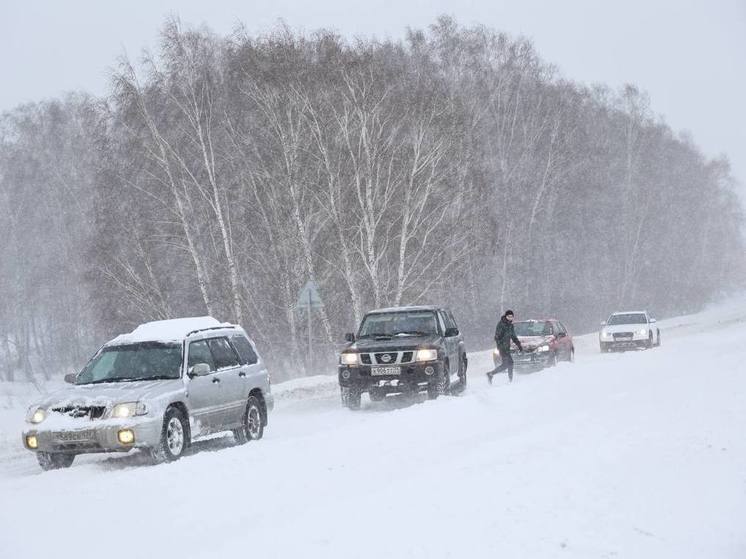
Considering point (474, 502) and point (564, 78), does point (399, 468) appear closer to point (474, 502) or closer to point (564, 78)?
point (474, 502)

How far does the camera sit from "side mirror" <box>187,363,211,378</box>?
39.5 feet

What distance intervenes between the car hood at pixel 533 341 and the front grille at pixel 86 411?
→ 53.0 feet

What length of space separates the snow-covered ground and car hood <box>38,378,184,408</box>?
0.81 m

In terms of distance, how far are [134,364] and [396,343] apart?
6.00 meters

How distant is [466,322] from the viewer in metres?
44.2

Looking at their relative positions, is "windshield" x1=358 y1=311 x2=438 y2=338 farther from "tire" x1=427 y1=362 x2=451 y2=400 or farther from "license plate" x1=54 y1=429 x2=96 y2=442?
"license plate" x1=54 y1=429 x2=96 y2=442

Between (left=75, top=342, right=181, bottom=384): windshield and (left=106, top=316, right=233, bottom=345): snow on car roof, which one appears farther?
(left=106, top=316, right=233, bottom=345): snow on car roof

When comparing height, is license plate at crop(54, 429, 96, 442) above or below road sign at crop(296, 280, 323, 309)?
below

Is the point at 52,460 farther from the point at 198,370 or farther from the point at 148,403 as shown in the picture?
the point at 198,370

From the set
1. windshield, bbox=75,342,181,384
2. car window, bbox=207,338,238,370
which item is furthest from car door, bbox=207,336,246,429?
windshield, bbox=75,342,181,384

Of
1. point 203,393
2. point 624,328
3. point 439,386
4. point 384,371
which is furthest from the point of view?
point 624,328

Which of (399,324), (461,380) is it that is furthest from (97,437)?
(461,380)

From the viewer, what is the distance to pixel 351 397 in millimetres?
17281

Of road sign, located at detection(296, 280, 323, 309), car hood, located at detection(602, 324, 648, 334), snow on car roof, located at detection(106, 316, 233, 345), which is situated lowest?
car hood, located at detection(602, 324, 648, 334)
